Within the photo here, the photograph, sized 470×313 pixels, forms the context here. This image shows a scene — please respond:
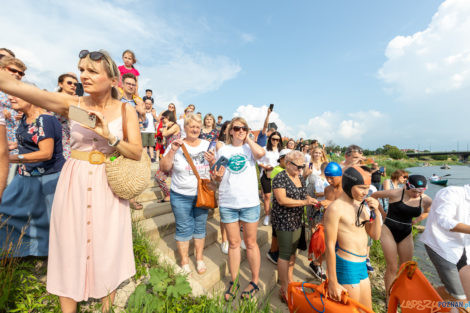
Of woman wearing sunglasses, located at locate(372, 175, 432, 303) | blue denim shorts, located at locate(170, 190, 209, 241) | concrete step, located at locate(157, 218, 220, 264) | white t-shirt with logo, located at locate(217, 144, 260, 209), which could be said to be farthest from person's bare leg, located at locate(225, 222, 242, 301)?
woman wearing sunglasses, located at locate(372, 175, 432, 303)

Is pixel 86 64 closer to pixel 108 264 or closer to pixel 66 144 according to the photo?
pixel 66 144

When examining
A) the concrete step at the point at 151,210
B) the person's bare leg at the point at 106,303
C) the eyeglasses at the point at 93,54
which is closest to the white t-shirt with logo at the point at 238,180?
the person's bare leg at the point at 106,303

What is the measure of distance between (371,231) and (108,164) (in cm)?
292

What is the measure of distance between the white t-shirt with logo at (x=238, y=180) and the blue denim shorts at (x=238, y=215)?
7 centimetres

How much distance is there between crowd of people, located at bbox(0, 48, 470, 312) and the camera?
1435mm

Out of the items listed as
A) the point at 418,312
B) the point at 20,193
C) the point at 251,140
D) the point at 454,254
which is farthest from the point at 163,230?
the point at 454,254

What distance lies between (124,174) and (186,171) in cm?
131

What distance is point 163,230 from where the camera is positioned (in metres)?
3.59

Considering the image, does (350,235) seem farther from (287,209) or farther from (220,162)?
(220,162)

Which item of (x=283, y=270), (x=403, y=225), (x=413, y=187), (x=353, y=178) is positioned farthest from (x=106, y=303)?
(x=413, y=187)

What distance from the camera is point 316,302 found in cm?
192

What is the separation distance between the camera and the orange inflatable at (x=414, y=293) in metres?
1.79

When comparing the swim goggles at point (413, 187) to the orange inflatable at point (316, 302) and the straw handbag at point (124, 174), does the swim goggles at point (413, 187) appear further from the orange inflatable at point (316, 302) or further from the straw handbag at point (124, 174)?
the straw handbag at point (124, 174)

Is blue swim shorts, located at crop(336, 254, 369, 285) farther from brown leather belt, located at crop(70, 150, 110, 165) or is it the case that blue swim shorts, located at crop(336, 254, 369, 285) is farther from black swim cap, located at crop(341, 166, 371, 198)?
brown leather belt, located at crop(70, 150, 110, 165)
